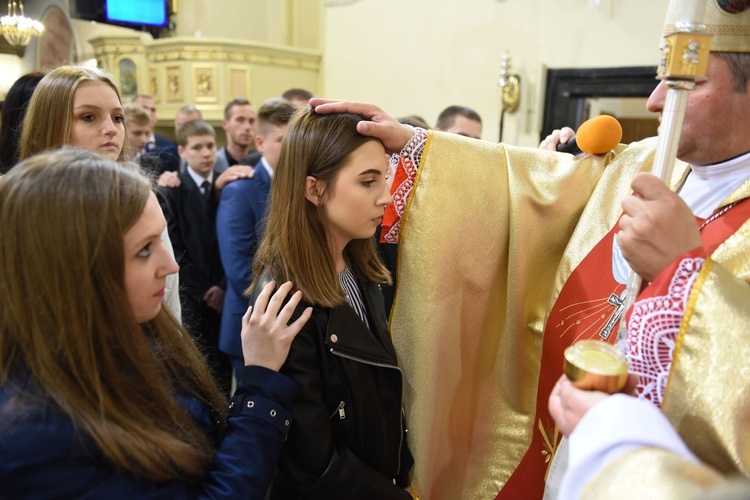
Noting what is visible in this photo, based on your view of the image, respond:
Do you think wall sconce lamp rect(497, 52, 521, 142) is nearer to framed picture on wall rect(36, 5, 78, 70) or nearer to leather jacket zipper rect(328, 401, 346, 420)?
leather jacket zipper rect(328, 401, 346, 420)

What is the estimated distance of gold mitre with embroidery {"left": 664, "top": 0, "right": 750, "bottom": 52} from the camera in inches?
45.3

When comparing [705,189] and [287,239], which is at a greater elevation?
[705,189]

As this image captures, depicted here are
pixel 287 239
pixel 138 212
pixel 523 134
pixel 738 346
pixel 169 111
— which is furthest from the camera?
pixel 169 111

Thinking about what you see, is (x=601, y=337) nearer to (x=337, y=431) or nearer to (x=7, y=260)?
(x=337, y=431)

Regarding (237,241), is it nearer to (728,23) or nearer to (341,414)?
(341,414)

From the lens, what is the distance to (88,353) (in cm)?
95

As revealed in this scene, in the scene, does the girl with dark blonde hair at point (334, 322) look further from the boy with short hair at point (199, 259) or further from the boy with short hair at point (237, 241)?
the boy with short hair at point (199, 259)

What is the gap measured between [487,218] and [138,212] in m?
0.89

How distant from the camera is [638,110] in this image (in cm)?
673

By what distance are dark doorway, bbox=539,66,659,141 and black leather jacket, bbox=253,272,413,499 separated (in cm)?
504

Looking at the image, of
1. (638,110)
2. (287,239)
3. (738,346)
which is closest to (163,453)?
(287,239)

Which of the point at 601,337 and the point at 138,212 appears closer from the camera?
the point at 138,212

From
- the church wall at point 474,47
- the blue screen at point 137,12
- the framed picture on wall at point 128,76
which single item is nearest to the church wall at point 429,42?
the church wall at point 474,47

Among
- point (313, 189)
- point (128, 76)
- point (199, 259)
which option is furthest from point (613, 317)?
point (128, 76)
